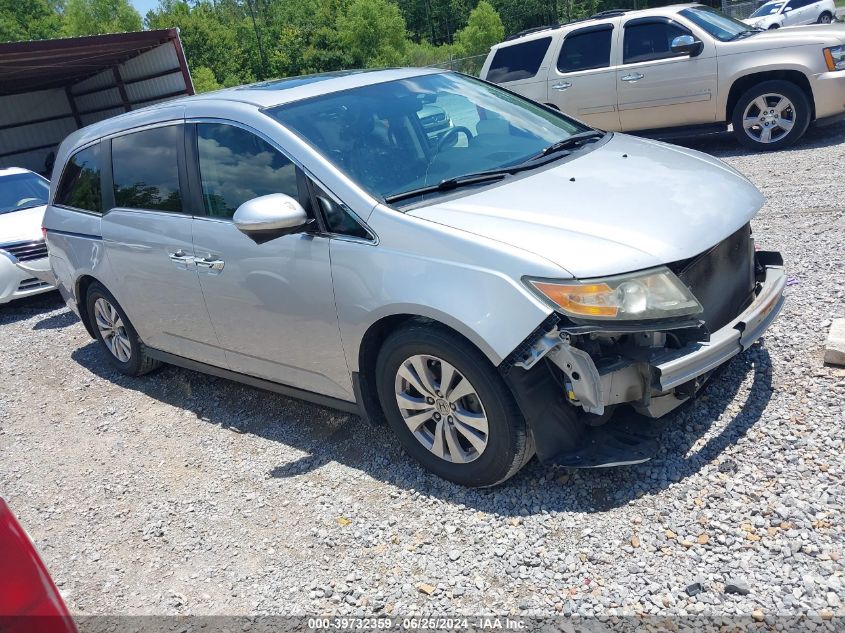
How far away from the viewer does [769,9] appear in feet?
76.8

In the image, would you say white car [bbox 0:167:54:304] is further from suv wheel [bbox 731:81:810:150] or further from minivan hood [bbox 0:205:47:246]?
suv wheel [bbox 731:81:810:150]

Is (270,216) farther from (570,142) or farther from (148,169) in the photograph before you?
(570,142)

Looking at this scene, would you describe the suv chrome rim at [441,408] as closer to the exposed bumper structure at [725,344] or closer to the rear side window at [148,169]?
the exposed bumper structure at [725,344]

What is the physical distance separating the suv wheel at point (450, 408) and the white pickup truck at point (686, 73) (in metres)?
7.29

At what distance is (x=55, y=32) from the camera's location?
63969mm

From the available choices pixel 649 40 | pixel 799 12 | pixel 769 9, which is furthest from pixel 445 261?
pixel 769 9

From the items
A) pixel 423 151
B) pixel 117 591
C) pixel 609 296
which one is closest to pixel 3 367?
pixel 117 591

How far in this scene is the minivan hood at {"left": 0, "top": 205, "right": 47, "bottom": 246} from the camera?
862cm

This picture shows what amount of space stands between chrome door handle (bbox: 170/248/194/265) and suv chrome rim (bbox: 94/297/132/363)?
1291 millimetres

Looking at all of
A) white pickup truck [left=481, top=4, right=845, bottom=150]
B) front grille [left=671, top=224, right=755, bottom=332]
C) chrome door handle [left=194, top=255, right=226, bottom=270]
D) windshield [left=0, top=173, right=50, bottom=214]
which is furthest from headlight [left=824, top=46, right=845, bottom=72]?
windshield [left=0, top=173, right=50, bottom=214]

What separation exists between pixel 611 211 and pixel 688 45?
6901 millimetres

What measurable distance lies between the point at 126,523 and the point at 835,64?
8.63 m

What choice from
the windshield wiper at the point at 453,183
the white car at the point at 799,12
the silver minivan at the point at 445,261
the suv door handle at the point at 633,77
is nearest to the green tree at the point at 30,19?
the white car at the point at 799,12

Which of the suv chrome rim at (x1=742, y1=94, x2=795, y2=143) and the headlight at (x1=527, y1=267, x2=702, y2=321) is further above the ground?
the headlight at (x1=527, y1=267, x2=702, y2=321)
